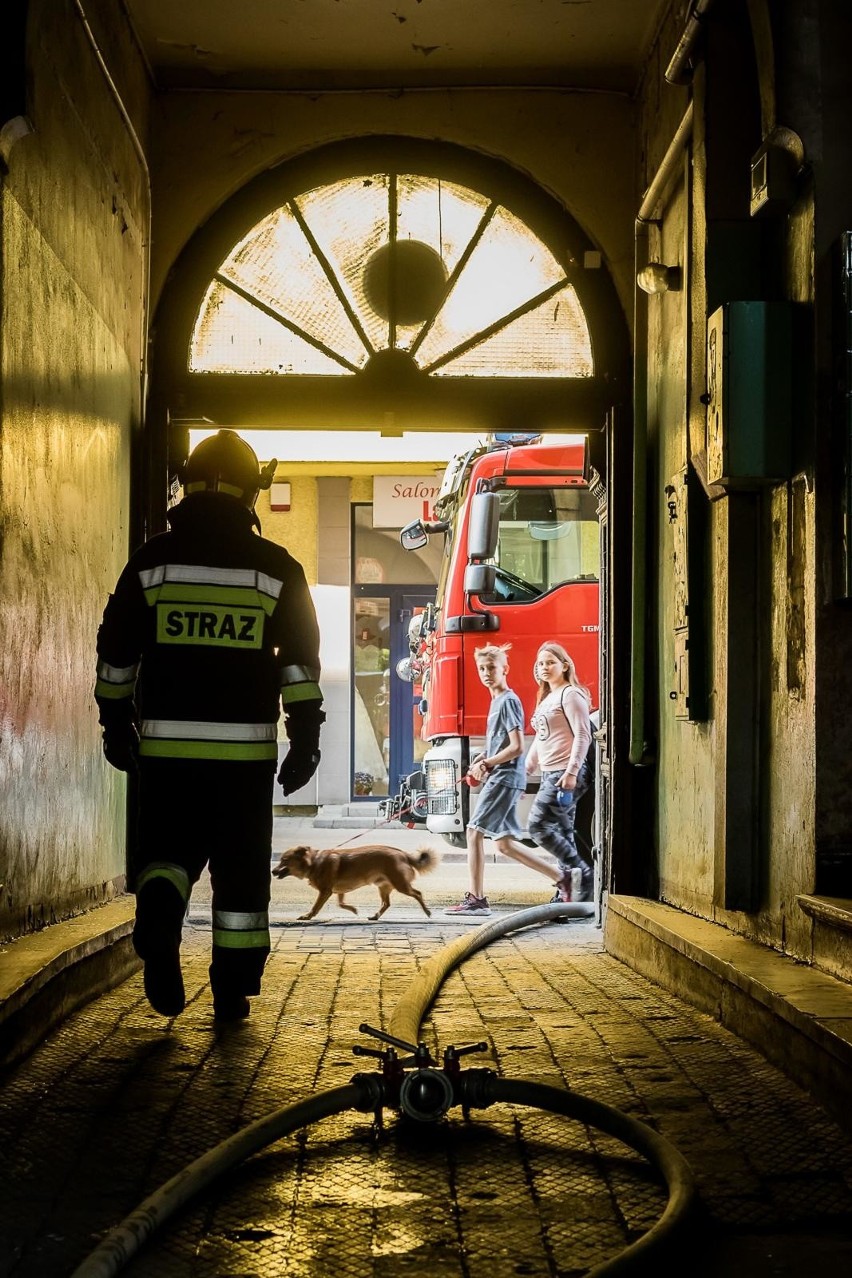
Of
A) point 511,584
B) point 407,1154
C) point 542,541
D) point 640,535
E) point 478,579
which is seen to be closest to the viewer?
point 407,1154

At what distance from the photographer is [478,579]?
11531mm

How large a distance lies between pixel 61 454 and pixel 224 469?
3.05 ft

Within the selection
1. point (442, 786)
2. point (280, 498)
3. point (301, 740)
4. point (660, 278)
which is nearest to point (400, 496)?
point (280, 498)

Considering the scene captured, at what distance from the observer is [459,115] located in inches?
312

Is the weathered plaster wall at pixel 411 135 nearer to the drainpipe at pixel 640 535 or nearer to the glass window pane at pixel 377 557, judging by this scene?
the drainpipe at pixel 640 535

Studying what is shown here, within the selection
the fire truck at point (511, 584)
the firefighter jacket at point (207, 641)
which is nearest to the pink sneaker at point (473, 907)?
the fire truck at point (511, 584)

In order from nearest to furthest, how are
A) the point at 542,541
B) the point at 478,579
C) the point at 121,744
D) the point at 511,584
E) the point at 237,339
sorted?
1. the point at 121,744
2. the point at 237,339
3. the point at 478,579
4. the point at 511,584
5. the point at 542,541

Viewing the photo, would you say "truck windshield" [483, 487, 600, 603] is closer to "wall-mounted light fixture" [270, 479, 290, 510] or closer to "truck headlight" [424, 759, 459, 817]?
"truck headlight" [424, 759, 459, 817]

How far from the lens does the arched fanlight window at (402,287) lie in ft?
26.0

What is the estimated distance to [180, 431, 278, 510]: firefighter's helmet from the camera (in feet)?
16.2

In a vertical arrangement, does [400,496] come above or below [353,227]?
above

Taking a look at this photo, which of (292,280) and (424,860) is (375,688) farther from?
(292,280)

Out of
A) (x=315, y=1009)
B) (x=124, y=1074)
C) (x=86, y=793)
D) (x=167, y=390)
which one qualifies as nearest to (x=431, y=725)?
(x=167, y=390)

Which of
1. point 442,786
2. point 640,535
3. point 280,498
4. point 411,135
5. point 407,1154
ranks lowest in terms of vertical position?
point 407,1154
